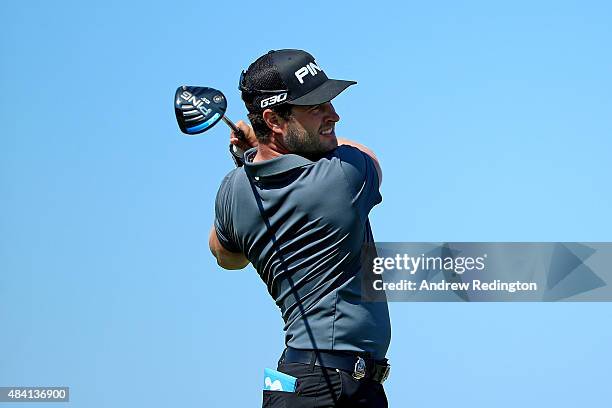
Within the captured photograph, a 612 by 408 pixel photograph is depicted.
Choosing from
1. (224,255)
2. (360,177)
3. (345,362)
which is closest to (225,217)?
(224,255)

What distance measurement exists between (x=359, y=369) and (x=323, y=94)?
5.99 ft

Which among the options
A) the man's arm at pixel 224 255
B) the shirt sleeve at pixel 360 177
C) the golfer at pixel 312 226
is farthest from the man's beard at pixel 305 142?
the man's arm at pixel 224 255

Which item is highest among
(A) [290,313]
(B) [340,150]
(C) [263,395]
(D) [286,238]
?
(B) [340,150]

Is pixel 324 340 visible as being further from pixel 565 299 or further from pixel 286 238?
pixel 565 299

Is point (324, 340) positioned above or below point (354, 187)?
below

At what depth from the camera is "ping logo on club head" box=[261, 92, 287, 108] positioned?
709 cm

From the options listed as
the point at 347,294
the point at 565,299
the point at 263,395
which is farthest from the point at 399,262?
the point at 565,299

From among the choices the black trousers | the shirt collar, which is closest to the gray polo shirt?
the shirt collar

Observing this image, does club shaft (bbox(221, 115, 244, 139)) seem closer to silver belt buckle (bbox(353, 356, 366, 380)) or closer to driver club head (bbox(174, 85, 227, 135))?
driver club head (bbox(174, 85, 227, 135))

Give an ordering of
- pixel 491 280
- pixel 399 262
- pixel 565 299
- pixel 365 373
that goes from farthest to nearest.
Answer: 1. pixel 565 299
2. pixel 491 280
3. pixel 399 262
4. pixel 365 373

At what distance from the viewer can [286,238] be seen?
7.21 m

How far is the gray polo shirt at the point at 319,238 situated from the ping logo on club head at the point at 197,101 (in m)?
0.47

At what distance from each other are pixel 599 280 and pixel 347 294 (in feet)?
12.2

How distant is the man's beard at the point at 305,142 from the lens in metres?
7.14
